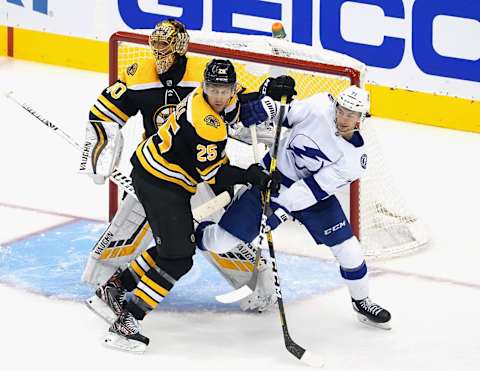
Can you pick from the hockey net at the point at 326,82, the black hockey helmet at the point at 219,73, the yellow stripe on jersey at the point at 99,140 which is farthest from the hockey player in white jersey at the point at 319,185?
the hockey net at the point at 326,82

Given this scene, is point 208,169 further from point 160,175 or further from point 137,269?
point 137,269

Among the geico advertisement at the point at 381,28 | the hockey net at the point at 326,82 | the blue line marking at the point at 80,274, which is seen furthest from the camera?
the geico advertisement at the point at 381,28

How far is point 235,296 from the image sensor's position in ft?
17.6

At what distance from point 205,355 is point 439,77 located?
300cm

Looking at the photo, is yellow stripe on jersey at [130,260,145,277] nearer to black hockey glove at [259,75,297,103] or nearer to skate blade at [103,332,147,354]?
skate blade at [103,332,147,354]

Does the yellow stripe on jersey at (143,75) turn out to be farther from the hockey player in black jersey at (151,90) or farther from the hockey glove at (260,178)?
the hockey glove at (260,178)

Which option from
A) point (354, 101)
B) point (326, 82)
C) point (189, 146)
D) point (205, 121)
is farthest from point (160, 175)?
point (326, 82)

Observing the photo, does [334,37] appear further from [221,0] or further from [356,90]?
[356,90]

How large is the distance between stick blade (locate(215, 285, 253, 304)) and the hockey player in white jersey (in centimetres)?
18

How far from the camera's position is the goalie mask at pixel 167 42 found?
5309 mm

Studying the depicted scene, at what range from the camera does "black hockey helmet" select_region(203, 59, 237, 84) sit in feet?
Result: 16.1

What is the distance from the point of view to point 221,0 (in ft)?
26.7

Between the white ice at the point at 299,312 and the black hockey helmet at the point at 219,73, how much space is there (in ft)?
3.07

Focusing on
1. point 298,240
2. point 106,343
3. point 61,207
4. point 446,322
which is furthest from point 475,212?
point 106,343
